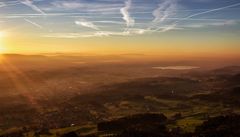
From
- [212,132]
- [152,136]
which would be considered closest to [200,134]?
[212,132]

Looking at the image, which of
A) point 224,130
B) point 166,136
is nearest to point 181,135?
point 166,136

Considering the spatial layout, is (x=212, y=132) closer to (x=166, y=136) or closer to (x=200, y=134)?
(x=200, y=134)

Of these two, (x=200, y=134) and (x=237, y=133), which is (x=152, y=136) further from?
(x=237, y=133)

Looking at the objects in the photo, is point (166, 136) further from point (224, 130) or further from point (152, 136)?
point (224, 130)

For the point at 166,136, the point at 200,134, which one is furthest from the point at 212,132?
the point at 166,136

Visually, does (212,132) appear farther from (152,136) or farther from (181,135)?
(152,136)

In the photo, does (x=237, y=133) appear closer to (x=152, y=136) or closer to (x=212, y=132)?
(x=212, y=132)

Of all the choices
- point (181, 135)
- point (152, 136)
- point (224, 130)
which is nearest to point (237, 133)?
point (224, 130)
